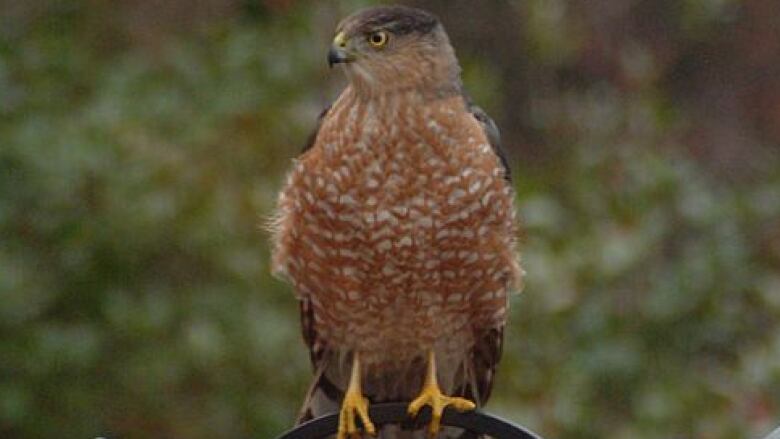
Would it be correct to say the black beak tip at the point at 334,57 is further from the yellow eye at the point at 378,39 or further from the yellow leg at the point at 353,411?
the yellow leg at the point at 353,411

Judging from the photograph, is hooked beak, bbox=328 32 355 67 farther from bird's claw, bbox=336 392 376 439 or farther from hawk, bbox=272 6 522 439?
bird's claw, bbox=336 392 376 439

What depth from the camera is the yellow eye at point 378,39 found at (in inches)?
176

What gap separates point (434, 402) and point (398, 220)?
475 millimetres

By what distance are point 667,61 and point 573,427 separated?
3.02 meters

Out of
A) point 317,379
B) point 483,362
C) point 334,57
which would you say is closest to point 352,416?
point 317,379

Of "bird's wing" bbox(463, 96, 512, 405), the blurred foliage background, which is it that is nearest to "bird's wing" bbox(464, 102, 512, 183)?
"bird's wing" bbox(463, 96, 512, 405)

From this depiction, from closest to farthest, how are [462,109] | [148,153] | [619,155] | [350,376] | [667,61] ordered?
[462,109], [350,376], [148,153], [619,155], [667,61]

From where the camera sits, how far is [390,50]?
14.7 ft

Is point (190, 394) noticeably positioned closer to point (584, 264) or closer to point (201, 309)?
point (201, 309)

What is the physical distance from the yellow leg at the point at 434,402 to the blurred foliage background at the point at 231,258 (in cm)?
144

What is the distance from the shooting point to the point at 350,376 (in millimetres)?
4918

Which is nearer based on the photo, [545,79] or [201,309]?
A: [201,309]

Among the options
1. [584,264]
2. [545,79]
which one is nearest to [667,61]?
[545,79]

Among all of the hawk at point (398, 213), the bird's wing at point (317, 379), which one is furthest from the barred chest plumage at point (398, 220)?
the bird's wing at point (317, 379)
